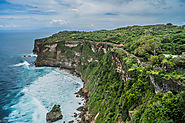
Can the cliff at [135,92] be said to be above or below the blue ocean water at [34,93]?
above

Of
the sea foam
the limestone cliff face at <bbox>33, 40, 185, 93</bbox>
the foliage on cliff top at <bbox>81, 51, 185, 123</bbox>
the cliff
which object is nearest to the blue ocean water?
the sea foam

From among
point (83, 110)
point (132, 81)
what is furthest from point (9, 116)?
point (132, 81)

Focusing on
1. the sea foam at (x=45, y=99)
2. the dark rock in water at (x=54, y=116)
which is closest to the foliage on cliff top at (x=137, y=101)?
the dark rock in water at (x=54, y=116)

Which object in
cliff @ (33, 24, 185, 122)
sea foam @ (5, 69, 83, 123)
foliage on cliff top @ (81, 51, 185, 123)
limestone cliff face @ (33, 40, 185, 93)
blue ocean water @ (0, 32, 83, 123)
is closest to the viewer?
foliage on cliff top @ (81, 51, 185, 123)

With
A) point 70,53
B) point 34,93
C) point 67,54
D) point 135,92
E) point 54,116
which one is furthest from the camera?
point 67,54

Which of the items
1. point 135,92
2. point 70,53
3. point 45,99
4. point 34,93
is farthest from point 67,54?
point 135,92

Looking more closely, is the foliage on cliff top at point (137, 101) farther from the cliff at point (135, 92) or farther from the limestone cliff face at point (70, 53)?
the limestone cliff face at point (70, 53)

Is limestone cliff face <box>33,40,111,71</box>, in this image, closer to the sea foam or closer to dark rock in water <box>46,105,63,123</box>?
the sea foam

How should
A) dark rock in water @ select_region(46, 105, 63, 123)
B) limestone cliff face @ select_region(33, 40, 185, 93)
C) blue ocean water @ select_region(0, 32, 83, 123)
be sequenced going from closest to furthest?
dark rock in water @ select_region(46, 105, 63, 123) < blue ocean water @ select_region(0, 32, 83, 123) < limestone cliff face @ select_region(33, 40, 185, 93)

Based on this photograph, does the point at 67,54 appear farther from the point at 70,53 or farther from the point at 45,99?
the point at 45,99

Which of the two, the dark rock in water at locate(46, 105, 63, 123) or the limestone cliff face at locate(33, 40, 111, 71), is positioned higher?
the limestone cliff face at locate(33, 40, 111, 71)

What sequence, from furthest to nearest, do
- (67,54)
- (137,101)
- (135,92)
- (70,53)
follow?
(67,54) < (70,53) < (135,92) < (137,101)
